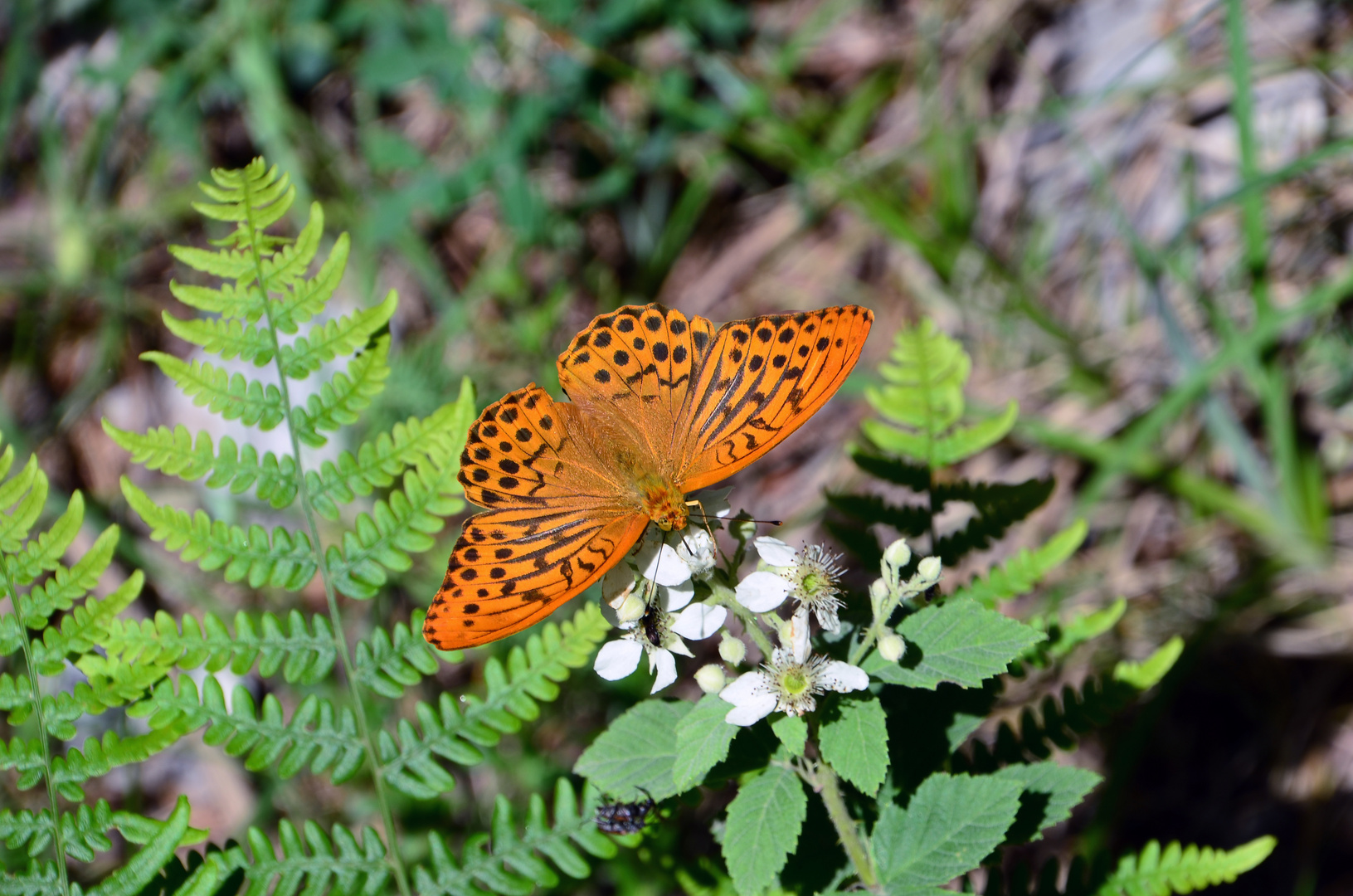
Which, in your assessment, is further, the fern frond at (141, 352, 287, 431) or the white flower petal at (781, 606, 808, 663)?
the fern frond at (141, 352, 287, 431)

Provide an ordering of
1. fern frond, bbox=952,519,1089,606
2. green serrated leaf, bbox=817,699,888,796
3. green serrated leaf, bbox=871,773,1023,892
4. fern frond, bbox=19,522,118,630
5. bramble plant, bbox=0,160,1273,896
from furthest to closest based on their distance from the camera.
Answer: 1. fern frond, bbox=952,519,1089,606
2. fern frond, bbox=19,522,118,630
3. bramble plant, bbox=0,160,1273,896
4. green serrated leaf, bbox=871,773,1023,892
5. green serrated leaf, bbox=817,699,888,796

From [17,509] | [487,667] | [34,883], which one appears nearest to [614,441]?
[487,667]

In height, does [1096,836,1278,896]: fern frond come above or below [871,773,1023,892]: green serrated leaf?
below

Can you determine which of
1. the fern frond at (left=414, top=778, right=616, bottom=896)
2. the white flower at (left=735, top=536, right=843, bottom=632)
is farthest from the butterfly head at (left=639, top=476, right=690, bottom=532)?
the fern frond at (left=414, top=778, right=616, bottom=896)

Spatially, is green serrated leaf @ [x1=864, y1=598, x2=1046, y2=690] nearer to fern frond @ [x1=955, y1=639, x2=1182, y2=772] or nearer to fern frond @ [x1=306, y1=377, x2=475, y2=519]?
fern frond @ [x1=955, y1=639, x2=1182, y2=772]

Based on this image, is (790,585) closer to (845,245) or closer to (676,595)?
(676,595)

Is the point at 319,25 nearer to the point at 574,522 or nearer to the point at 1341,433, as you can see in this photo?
the point at 574,522

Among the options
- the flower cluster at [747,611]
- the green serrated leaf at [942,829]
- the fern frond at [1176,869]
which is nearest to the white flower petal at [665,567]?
the flower cluster at [747,611]
